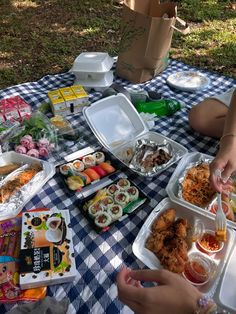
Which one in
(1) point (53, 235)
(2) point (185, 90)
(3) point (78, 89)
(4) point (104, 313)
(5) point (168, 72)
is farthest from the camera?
(5) point (168, 72)

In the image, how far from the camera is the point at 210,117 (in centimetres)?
161

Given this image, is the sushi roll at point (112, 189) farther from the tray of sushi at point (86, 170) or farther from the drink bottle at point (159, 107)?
the drink bottle at point (159, 107)

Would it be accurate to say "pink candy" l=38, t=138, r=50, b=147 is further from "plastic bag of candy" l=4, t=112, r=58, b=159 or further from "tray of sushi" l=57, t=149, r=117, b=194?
"tray of sushi" l=57, t=149, r=117, b=194

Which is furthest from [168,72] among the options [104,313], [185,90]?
[104,313]

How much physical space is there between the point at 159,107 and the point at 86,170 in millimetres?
640

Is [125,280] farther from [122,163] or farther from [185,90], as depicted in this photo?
[185,90]

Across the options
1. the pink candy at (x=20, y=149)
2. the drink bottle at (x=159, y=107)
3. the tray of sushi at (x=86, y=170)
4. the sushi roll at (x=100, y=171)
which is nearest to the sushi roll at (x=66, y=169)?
the tray of sushi at (x=86, y=170)

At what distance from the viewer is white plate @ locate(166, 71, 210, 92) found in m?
1.99

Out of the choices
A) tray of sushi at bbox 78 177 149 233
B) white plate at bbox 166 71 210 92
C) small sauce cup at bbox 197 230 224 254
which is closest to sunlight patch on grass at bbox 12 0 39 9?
white plate at bbox 166 71 210 92

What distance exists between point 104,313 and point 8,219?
0.49 metres

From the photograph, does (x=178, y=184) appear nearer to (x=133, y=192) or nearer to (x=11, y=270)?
(x=133, y=192)

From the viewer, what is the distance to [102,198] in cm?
126

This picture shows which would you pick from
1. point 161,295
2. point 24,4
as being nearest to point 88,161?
point 161,295

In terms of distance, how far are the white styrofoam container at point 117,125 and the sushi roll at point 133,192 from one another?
8.7 inches
